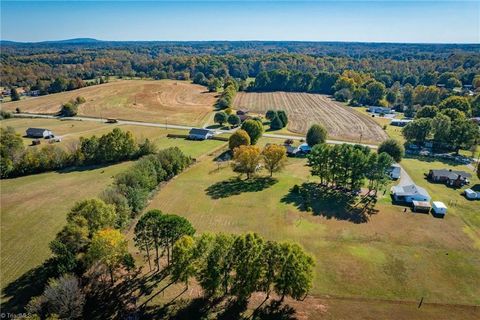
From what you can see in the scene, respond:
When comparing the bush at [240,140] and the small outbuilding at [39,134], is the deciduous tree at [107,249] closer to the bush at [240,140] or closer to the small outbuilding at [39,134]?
the bush at [240,140]

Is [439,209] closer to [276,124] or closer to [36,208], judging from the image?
[276,124]

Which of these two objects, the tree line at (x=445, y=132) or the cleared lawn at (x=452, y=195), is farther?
the tree line at (x=445, y=132)

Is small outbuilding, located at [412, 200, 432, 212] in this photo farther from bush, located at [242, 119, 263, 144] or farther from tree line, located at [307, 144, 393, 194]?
bush, located at [242, 119, 263, 144]

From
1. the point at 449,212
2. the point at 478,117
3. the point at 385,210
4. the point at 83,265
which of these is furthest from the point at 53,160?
the point at 478,117

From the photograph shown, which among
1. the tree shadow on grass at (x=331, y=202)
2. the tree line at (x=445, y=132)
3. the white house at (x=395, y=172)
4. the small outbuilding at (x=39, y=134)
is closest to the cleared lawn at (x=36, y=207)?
the small outbuilding at (x=39, y=134)

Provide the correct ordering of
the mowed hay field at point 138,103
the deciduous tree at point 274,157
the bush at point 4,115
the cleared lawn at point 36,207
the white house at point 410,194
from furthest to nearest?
1. the mowed hay field at point 138,103
2. the bush at point 4,115
3. the deciduous tree at point 274,157
4. the white house at point 410,194
5. the cleared lawn at point 36,207

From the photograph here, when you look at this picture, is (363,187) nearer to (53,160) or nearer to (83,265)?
(83,265)

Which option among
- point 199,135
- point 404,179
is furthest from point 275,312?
point 199,135

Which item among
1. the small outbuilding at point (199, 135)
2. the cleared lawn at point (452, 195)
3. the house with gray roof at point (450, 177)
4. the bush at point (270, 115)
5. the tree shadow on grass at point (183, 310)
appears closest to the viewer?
the tree shadow on grass at point (183, 310)
